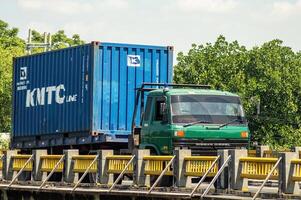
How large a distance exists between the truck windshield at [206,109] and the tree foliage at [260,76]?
53.4m

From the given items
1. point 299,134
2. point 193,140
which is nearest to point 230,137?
point 193,140

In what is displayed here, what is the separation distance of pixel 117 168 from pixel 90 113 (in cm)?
437

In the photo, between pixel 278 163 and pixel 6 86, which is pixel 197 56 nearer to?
pixel 6 86

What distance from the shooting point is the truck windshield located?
891 inches

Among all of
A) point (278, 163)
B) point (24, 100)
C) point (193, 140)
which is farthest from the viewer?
point (24, 100)

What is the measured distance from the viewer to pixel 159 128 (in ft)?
74.2

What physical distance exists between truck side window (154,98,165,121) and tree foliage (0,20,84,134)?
181 feet

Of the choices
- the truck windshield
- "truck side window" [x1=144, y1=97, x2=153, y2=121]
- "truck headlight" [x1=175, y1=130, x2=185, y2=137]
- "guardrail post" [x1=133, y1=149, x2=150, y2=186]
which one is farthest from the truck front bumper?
"truck side window" [x1=144, y1=97, x2=153, y2=121]

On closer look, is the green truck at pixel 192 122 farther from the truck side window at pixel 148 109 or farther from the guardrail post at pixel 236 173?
the guardrail post at pixel 236 173

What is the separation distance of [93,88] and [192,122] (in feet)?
15.8

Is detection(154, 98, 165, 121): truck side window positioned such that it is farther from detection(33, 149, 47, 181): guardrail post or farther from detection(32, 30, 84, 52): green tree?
detection(32, 30, 84, 52): green tree

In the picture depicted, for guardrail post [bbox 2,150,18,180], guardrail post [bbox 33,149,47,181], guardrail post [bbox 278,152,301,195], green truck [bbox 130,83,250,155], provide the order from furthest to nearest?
guardrail post [bbox 2,150,18,180], guardrail post [bbox 33,149,47,181], green truck [bbox 130,83,250,155], guardrail post [bbox 278,152,301,195]

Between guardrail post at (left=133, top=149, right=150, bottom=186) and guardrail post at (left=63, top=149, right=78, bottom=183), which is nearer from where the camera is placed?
guardrail post at (left=133, top=149, right=150, bottom=186)

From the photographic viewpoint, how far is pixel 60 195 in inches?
925
